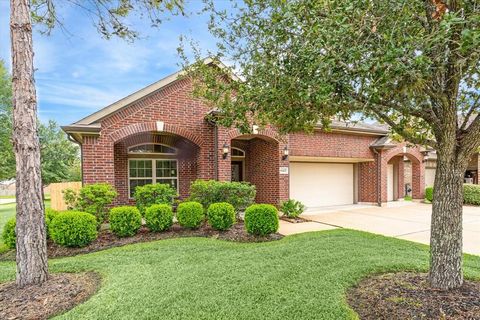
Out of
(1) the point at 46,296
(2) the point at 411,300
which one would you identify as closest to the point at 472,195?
(2) the point at 411,300

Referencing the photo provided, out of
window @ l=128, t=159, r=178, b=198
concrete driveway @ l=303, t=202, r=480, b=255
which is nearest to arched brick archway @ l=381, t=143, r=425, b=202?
concrete driveway @ l=303, t=202, r=480, b=255

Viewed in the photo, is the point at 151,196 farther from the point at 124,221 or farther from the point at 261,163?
the point at 261,163

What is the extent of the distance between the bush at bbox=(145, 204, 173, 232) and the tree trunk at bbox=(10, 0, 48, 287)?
323 centimetres

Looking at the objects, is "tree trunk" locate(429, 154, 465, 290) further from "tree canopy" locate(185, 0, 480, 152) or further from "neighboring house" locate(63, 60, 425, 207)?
"neighboring house" locate(63, 60, 425, 207)

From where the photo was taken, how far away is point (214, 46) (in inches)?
189

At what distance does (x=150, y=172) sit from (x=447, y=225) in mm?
9979

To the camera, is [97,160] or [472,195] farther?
[472,195]

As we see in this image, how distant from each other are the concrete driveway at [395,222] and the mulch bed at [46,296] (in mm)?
7311

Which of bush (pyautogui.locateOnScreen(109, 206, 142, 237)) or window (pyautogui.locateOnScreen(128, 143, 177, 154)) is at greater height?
window (pyautogui.locateOnScreen(128, 143, 177, 154))

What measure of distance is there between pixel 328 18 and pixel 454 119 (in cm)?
211

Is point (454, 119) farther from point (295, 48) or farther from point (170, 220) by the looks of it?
point (170, 220)

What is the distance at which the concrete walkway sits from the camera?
7707mm

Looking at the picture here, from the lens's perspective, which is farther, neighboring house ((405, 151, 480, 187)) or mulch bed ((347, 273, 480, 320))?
neighboring house ((405, 151, 480, 187))

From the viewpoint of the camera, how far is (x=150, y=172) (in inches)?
450
